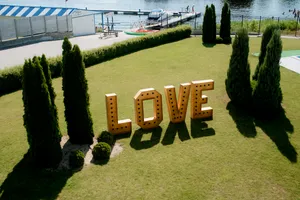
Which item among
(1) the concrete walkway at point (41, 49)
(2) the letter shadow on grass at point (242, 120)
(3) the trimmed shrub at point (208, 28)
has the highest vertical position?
(3) the trimmed shrub at point (208, 28)

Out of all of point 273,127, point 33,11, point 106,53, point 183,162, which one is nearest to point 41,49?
point 106,53

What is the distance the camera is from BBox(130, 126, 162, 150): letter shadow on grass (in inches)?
451

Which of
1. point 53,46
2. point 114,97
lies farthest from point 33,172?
point 53,46

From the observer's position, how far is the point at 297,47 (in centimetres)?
2692

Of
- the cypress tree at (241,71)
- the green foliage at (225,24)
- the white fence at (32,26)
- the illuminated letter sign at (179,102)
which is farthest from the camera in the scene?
the green foliage at (225,24)

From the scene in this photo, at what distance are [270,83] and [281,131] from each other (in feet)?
6.22

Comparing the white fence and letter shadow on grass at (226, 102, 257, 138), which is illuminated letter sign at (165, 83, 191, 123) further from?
the white fence

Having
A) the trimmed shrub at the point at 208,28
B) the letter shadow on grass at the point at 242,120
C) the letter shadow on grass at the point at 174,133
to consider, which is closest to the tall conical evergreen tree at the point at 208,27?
the trimmed shrub at the point at 208,28

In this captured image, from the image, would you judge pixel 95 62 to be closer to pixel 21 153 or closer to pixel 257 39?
pixel 21 153

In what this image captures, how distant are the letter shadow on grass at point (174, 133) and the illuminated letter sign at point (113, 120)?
1.51 meters

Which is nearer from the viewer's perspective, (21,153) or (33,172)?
(33,172)

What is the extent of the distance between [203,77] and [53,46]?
15789 millimetres

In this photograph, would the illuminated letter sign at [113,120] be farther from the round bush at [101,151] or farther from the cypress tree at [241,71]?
the cypress tree at [241,71]

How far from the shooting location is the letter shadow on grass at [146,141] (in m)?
11.5
